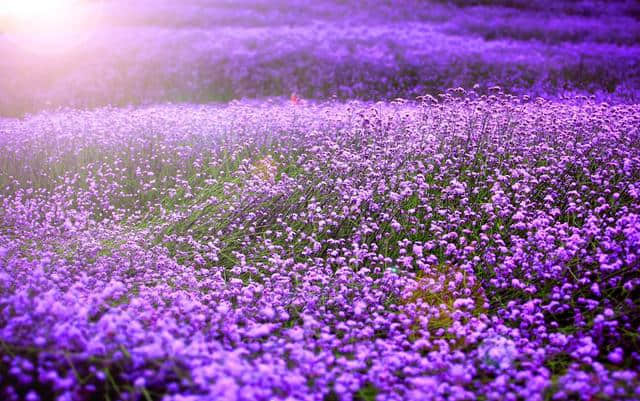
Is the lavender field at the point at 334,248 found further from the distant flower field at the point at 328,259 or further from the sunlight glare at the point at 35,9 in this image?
the sunlight glare at the point at 35,9

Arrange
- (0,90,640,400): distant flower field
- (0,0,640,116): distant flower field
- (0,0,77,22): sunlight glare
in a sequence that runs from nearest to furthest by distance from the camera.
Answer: (0,90,640,400): distant flower field → (0,0,640,116): distant flower field → (0,0,77,22): sunlight glare

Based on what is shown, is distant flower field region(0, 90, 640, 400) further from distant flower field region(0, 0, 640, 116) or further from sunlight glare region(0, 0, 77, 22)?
sunlight glare region(0, 0, 77, 22)

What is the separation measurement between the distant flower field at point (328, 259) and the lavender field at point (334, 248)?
3 cm

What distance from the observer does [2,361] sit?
2.57 m

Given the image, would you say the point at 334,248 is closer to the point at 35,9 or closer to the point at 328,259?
the point at 328,259

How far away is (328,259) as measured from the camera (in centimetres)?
426

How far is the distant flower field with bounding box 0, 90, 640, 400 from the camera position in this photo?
2.61 m

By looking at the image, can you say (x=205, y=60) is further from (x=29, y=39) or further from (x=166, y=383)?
(x=166, y=383)

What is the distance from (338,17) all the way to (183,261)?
1617cm

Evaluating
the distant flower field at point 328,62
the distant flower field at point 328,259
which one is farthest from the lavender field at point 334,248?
the distant flower field at point 328,62

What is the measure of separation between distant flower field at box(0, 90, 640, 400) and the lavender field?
3 cm

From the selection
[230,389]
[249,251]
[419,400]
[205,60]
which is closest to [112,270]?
[249,251]

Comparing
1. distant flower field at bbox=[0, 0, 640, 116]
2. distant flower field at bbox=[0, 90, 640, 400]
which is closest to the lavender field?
distant flower field at bbox=[0, 90, 640, 400]

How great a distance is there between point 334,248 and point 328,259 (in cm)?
47
